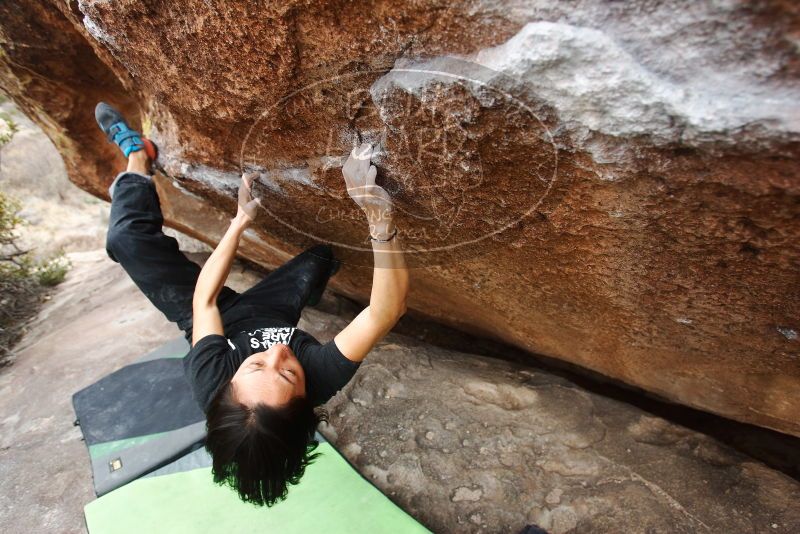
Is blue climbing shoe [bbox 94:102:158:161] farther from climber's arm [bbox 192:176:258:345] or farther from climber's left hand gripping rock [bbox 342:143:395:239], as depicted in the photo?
climber's left hand gripping rock [bbox 342:143:395:239]

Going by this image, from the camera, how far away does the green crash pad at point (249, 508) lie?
170 centimetres

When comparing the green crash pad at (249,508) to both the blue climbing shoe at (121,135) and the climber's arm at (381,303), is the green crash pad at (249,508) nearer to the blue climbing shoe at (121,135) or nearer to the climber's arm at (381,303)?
the climber's arm at (381,303)

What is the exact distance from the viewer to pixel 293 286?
6.20ft

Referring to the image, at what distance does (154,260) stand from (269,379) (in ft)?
2.05

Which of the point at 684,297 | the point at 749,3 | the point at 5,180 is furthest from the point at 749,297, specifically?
the point at 5,180

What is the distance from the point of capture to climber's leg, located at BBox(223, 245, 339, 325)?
5.88 ft

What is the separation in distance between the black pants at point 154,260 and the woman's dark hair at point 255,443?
46 cm

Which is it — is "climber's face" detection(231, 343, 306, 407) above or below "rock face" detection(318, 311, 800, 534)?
above

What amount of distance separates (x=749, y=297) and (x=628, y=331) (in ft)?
1.41

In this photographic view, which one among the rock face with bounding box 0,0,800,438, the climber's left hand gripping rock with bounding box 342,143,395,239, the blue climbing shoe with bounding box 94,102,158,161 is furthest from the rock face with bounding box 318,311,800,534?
the blue climbing shoe with bounding box 94,102,158,161

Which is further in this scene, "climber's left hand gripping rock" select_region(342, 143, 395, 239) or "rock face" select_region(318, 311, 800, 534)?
"rock face" select_region(318, 311, 800, 534)

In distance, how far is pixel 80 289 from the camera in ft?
13.0

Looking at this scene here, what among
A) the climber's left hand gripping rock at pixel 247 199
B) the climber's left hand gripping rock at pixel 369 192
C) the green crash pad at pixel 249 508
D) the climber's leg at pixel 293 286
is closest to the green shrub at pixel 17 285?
the green crash pad at pixel 249 508

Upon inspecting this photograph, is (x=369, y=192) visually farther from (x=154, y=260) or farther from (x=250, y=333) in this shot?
(x=154, y=260)
